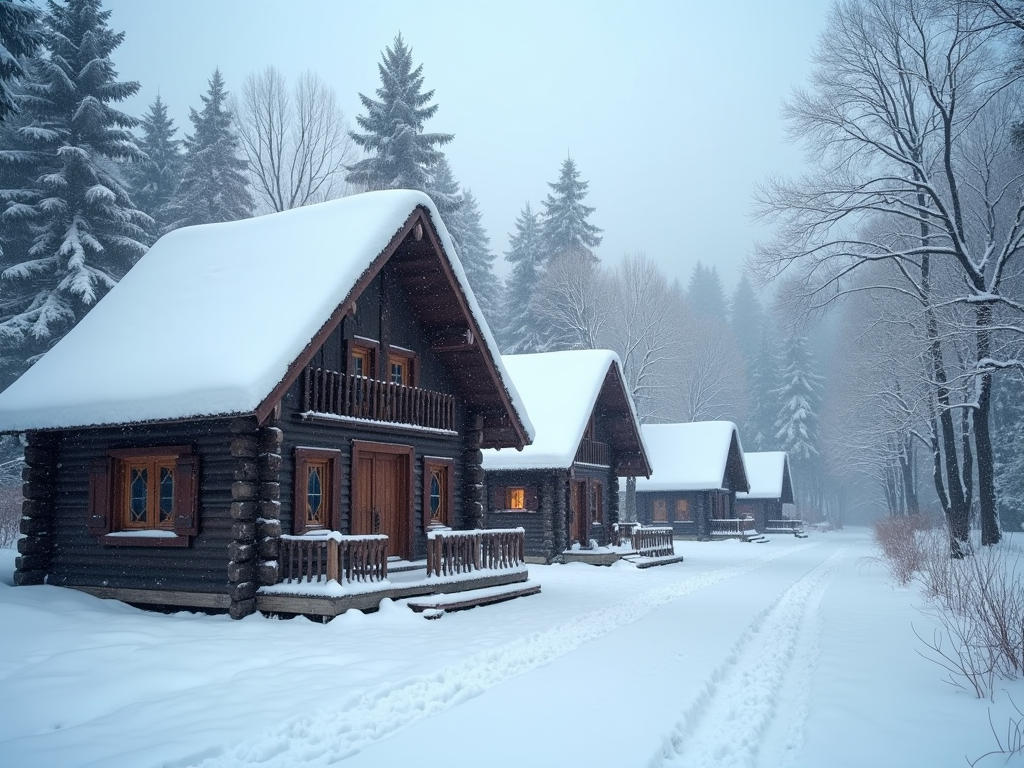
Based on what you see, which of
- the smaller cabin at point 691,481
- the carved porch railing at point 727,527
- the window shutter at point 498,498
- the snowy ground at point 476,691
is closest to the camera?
the snowy ground at point 476,691

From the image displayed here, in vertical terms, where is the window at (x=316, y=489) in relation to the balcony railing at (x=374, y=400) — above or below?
below

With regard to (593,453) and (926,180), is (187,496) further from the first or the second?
(926,180)

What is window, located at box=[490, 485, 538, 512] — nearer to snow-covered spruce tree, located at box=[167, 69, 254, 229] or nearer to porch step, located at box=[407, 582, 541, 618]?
porch step, located at box=[407, 582, 541, 618]

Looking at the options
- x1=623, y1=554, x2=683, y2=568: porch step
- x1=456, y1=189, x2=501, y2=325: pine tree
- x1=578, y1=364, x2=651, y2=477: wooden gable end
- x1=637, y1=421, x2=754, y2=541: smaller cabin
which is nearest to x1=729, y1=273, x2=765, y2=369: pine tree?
x1=456, y1=189, x2=501, y2=325: pine tree

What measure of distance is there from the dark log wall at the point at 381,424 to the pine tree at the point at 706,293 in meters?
91.8

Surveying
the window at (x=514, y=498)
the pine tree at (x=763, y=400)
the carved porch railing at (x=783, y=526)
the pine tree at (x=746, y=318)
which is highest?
the pine tree at (x=746, y=318)

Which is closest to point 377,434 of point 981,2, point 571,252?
point 981,2

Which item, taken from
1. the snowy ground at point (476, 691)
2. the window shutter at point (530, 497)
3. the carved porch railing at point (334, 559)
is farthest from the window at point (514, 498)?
the carved porch railing at point (334, 559)

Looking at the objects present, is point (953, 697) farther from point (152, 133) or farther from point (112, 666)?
point (152, 133)

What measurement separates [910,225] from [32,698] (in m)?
30.5

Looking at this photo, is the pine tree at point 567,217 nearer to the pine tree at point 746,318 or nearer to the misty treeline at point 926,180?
the misty treeline at point 926,180

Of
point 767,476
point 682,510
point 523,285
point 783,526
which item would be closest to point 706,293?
point 767,476

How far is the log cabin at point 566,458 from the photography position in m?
27.5

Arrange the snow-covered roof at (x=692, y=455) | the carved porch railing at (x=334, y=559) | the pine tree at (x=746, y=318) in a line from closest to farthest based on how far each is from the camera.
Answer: the carved porch railing at (x=334, y=559), the snow-covered roof at (x=692, y=455), the pine tree at (x=746, y=318)
